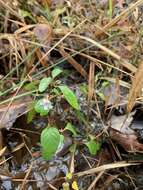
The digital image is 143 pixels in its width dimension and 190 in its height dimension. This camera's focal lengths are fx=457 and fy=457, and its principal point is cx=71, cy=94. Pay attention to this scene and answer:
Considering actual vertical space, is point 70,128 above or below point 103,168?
above

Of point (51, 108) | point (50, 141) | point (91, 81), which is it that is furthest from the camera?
point (91, 81)

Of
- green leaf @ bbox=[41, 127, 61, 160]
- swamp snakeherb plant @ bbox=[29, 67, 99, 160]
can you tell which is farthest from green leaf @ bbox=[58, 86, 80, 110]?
green leaf @ bbox=[41, 127, 61, 160]

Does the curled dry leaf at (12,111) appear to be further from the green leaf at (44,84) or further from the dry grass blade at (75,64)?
the dry grass blade at (75,64)

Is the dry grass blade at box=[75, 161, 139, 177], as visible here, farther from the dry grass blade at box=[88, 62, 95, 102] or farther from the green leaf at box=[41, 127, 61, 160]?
the dry grass blade at box=[88, 62, 95, 102]

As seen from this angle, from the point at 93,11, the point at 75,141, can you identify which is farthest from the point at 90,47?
the point at 75,141

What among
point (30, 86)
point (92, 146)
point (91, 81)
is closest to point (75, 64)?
point (91, 81)

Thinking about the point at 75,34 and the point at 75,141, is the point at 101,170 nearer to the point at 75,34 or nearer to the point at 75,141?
the point at 75,141

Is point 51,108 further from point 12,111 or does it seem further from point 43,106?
point 12,111
